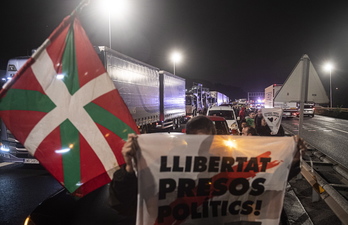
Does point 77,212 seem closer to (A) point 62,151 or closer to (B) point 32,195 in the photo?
(A) point 62,151

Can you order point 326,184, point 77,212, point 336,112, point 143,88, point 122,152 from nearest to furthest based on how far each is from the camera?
1. point 122,152
2. point 77,212
3. point 326,184
4. point 143,88
5. point 336,112

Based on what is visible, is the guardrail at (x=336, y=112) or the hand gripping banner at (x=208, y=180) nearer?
the hand gripping banner at (x=208, y=180)

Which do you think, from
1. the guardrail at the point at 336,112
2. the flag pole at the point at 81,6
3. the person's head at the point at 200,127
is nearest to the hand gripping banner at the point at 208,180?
the person's head at the point at 200,127

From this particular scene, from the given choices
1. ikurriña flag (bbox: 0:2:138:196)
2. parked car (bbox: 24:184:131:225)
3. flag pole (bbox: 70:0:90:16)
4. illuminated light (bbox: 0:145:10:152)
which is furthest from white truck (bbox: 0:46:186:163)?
flag pole (bbox: 70:0:90:16)

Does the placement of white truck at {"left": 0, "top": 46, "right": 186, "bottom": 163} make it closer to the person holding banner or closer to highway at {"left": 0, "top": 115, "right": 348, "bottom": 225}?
highway at {"left": 0, "top": 115, "right": 348, "bottom": 225}

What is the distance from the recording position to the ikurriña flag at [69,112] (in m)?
2.37

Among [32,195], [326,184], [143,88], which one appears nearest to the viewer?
[326,184]

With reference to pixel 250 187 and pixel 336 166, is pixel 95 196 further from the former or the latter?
pixel 336 166

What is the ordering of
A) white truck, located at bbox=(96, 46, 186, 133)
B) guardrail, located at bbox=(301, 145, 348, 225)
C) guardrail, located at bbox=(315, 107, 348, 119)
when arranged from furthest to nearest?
1. guardrail, located at bbox=(315, 107, 348, 119)
2. white truck, located at bbox=(96, 46, 186, 133)
3. guardrail, located at bbox=(301, 145, 348, 225)

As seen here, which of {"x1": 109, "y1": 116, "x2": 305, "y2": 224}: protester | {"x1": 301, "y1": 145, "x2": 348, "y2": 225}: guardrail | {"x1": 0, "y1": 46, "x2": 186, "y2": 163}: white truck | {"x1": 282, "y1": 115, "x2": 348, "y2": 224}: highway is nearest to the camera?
{"x1": 109, "y1": 116, "x2": 305, "y2": 224}: protester

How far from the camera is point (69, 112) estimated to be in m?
2.45

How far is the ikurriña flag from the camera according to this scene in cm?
237

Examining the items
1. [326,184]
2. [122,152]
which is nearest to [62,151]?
[122,152]

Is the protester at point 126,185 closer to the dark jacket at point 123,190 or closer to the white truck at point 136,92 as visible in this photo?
the dark jacket at point 123,190
